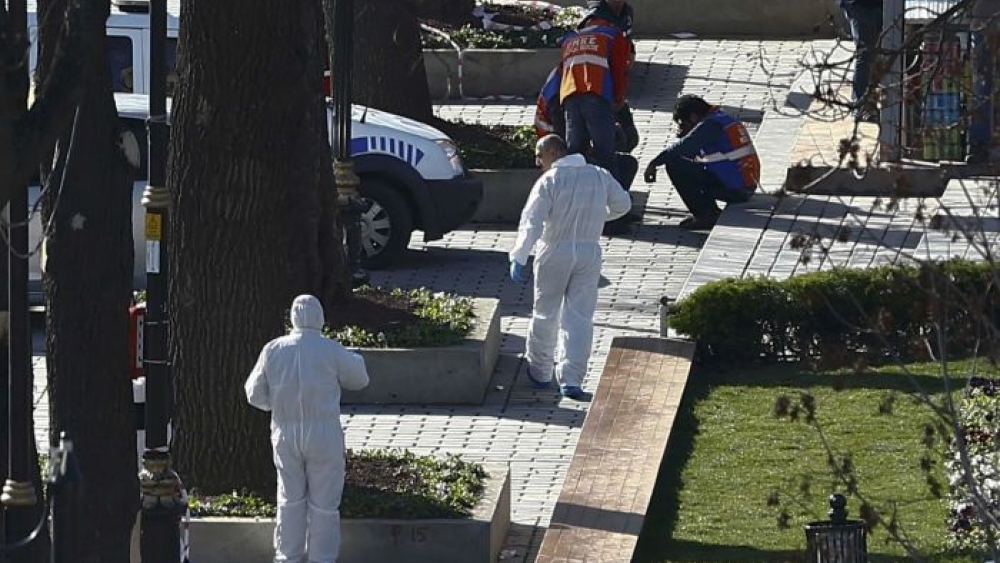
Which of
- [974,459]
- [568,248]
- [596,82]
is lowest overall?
[974,459]

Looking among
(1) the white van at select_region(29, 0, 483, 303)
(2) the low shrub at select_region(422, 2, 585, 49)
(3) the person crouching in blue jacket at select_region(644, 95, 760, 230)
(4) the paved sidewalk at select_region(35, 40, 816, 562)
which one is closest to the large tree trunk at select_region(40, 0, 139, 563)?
(4) the paved sidewalk at select_region(35, 40, 816, 562)

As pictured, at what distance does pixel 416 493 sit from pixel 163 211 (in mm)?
2317

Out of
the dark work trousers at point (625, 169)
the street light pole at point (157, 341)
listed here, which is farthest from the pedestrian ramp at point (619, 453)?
the dark work trousers at point (625, 169)

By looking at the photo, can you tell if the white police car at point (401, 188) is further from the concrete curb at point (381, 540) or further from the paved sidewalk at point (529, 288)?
the concrete curb at point (381, 540)

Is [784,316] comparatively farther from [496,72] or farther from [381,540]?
[496,72]

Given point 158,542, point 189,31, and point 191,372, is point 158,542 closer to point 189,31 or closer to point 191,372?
point 191,372

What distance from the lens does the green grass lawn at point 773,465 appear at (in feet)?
37.7

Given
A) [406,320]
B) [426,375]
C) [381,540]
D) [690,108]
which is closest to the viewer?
[381,540]

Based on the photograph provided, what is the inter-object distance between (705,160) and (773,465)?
5.85m

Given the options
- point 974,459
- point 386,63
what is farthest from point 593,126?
point 974,459

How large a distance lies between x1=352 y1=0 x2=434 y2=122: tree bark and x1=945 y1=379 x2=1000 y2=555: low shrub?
8279mm

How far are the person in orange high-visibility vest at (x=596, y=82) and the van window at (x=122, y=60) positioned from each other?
137 inches

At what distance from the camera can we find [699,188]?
18578mm

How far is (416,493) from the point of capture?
1138 centimetres
